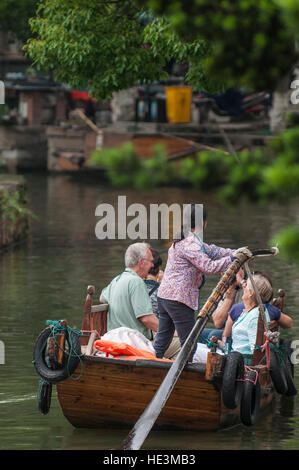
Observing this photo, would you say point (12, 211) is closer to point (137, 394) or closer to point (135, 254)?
point (135, 254)

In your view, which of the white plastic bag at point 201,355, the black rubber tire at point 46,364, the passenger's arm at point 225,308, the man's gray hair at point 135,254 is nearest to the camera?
the black rubber tire at point 46,364

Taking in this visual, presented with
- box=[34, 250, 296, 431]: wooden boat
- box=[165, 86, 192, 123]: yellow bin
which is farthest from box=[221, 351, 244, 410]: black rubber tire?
box=[165, 86, 192, 123]: yellow bin

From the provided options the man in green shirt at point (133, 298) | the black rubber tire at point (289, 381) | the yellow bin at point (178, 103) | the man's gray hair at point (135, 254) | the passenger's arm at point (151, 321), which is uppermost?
the yellow bin at point (178, 103)

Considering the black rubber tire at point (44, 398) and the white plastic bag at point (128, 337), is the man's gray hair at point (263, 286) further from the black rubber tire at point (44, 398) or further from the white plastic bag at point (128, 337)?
the black rubber tire at point (44, 398)

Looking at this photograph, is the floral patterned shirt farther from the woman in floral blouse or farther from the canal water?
the canal water

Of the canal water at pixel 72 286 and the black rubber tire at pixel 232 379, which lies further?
the canal water at pixel 72 286

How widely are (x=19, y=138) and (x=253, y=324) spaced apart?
3520 centimetres

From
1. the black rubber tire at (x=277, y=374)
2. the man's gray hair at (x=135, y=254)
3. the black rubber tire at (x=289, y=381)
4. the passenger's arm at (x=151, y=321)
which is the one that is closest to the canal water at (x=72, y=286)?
the black rubber tire at (x=289, y=381)

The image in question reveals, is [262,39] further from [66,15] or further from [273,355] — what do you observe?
[66,15]

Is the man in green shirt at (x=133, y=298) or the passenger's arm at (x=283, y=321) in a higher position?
the man in green shirt at (x=133, y=298)

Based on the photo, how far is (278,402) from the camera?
10.1 m

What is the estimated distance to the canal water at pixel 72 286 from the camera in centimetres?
871

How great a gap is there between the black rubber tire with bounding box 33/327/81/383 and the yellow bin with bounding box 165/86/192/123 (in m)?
30.7

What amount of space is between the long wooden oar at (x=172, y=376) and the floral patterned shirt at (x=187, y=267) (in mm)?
308
